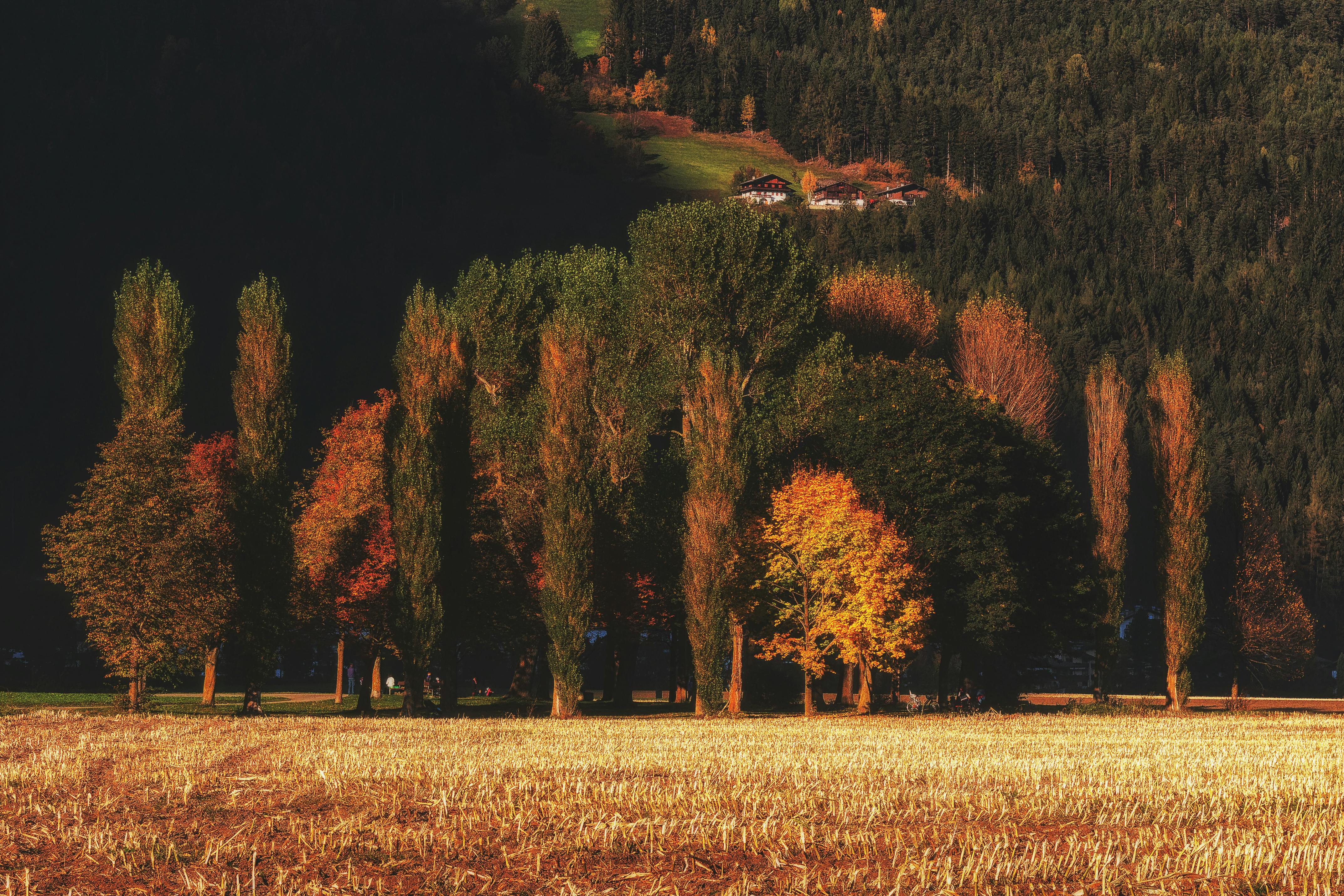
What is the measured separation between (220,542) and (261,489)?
3.38m

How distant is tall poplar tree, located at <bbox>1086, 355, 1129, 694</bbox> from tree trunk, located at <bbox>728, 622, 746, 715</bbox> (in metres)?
22.3

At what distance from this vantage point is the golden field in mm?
12008

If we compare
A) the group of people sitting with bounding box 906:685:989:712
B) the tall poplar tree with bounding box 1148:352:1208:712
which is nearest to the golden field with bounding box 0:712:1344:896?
the group of people sitting with bounding box 906:685:989:712

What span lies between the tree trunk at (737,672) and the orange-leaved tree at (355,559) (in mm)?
14301

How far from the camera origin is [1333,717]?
5091cm

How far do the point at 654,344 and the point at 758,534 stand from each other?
38.8 ft

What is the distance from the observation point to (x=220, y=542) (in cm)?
4638

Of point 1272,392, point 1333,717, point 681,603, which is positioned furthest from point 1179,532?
point 1272,392

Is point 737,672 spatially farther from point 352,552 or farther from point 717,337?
point 352,552

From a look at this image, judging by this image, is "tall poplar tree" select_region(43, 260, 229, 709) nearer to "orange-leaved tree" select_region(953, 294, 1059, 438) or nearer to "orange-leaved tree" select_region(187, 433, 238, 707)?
"orange-leaved tree" select_region(187, 433, 238, 707)

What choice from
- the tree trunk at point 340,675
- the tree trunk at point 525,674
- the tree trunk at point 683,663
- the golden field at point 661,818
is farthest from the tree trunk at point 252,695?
the tree trunk at point 683,663

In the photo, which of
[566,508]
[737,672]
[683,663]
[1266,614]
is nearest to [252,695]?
[566,508]

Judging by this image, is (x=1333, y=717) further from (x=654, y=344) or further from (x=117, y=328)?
(x=117, y=328)

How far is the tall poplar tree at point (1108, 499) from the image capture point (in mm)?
63656
